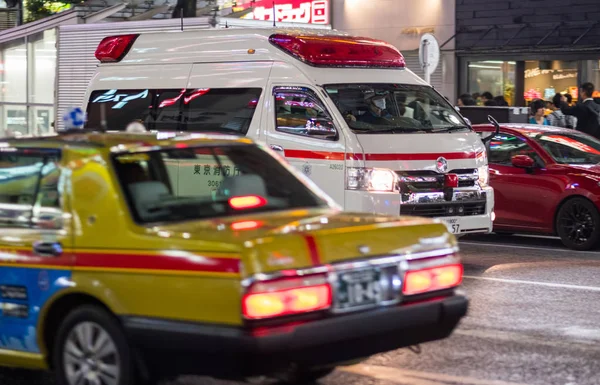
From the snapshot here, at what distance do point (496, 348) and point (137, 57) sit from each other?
6.97m

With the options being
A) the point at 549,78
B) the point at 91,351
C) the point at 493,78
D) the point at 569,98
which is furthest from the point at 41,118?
the point at 91,351

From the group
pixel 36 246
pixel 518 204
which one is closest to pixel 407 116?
pixel 518 204

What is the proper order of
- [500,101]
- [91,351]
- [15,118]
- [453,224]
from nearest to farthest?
1. [91,351]
2. [453,224]
3. [500,101]
4. [15,118]

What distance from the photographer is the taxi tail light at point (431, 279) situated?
5.89 m

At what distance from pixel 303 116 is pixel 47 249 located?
5874 mm

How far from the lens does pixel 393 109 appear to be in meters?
11.7

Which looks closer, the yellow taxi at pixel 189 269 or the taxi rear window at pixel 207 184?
the yellow taxi at pixel 189 269

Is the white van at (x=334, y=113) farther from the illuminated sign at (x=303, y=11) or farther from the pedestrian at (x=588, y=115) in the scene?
the illuminated sign at (x=303, y=11)

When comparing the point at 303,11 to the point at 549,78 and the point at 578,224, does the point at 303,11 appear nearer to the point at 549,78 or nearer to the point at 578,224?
the point at 549,78

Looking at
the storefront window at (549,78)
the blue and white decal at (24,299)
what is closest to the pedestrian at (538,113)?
the storefront window at (549,78)

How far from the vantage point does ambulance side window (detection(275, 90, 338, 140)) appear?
1141cm

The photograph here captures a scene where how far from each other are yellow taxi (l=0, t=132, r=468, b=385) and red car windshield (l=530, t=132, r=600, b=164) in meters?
7.86

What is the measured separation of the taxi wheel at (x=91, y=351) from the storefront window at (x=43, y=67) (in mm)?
18399

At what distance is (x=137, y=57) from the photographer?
13398mm
